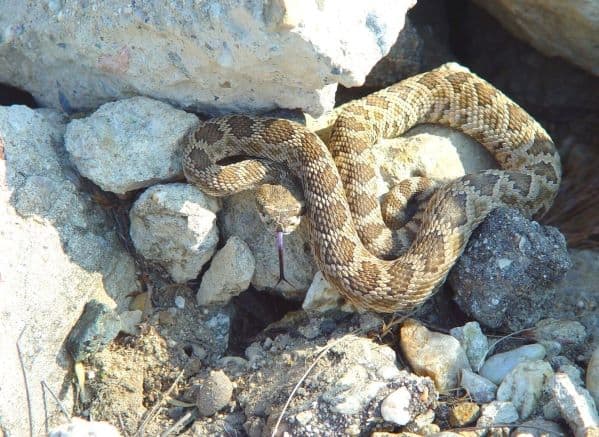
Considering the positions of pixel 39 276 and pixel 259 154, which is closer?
pixel 39 276

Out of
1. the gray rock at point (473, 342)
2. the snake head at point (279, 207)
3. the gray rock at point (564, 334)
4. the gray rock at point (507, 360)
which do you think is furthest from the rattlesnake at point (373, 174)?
the gray rock at point (564, 334)

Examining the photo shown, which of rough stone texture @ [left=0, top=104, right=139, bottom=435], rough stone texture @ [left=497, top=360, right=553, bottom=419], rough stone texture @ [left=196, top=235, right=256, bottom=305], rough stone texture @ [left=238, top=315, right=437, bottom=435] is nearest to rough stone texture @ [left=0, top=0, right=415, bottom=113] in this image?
rough stone texture @ [left=0, top=104, right=139, bottom=435]

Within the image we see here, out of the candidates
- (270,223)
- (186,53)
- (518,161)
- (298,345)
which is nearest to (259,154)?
(270,223)

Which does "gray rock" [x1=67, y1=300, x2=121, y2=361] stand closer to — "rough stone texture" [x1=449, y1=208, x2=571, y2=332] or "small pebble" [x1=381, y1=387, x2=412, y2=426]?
"small pebble" [x1=381, y1=387, x2=412, y2=426]

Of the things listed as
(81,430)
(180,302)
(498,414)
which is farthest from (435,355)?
(81,430)

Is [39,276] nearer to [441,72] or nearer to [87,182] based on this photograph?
[87,182]

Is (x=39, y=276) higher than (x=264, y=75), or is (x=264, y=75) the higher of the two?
(x=264, y=75)

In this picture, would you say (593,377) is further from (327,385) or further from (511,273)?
(327,385)
